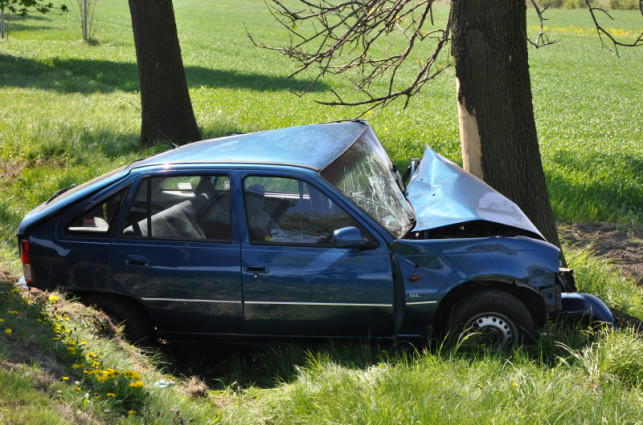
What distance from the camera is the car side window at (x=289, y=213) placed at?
466cm

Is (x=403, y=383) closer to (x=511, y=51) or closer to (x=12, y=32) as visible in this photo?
(x=511, y=51)

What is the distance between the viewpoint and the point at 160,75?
36.6ft

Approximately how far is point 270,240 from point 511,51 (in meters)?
3.00

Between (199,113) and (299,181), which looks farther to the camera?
(199,113)

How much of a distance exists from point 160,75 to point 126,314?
23.0 ft

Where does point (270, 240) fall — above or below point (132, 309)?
above

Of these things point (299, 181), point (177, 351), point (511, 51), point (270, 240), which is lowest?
point (177, 351)

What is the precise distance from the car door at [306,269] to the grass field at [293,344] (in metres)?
0.25

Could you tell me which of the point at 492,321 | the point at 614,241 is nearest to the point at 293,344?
the point at 492,321

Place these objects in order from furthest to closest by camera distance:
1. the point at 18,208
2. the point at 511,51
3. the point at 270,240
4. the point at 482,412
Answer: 1. the point at 18,208
2. the point at 511,51
3. the point at 270,240
4. the point at 482,412

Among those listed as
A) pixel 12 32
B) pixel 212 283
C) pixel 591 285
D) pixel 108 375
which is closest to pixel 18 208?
pixel 212 283

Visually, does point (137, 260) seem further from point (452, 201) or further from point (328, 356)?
point (452, 201)

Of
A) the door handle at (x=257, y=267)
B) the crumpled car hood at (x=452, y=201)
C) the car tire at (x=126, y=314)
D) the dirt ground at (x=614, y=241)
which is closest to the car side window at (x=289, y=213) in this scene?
the door handle at (x=257, y=267)

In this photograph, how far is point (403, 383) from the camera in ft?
13.1
